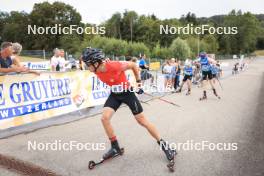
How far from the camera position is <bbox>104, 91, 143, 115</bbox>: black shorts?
553 centimetres

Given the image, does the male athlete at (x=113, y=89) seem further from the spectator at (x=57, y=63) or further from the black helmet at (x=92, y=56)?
the spectator at (x=57, y=63)

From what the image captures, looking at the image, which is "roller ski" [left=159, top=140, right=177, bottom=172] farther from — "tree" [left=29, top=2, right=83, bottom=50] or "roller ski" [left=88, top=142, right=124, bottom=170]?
"tree" [left=29, top=2, right=83, bottom=50]

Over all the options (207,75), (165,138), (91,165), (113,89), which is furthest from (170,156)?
(207,75)

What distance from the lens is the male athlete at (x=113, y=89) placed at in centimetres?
528

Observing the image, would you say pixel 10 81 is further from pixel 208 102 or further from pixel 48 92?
pixel 208 102

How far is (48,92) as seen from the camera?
8734 mm

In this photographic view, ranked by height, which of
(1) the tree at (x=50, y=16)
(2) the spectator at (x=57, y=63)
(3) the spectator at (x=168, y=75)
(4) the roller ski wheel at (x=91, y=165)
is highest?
(1) the tree at (x=50, y=16)

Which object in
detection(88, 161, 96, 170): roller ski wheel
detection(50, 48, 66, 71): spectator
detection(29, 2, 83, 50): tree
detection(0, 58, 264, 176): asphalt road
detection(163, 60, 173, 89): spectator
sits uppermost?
detection(29, 2, 83, 50): tree

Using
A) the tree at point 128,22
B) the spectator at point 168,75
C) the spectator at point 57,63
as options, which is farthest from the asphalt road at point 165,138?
the tree at point 128,22

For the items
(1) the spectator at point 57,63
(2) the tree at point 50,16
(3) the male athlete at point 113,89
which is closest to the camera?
(3) the male athlete at point 113,89

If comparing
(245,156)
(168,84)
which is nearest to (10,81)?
(245,156)

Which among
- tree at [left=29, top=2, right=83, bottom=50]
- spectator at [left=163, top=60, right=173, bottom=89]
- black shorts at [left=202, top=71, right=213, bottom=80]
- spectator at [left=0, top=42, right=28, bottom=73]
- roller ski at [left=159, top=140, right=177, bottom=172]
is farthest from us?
tree at [left=29, top=2, right=83, bottom=50]

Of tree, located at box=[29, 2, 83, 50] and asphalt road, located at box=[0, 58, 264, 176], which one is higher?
tree, located at box=[29, 2, 83, 50]

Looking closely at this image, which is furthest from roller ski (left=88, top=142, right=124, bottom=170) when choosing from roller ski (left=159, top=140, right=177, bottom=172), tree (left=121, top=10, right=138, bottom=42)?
tree (left=121, top=10, right=138, bottom=42)
